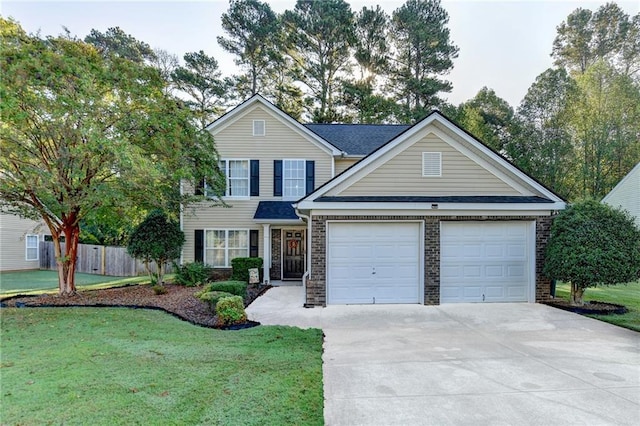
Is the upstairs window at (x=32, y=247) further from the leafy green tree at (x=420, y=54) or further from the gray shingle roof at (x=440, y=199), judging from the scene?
the leafy green tree at (x=420, y=54)

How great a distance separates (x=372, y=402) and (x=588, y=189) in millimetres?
25948

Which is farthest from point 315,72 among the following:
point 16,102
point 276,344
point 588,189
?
point 276,344

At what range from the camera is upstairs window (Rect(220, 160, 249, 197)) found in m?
14.7

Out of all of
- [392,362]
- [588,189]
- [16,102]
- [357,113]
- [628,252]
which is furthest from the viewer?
[357,113]

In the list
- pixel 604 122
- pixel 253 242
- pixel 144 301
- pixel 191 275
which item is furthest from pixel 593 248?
pixel 604 122

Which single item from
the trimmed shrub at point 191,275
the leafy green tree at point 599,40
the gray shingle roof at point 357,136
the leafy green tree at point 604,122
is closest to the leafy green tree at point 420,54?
the leafy green tree at point 604,122

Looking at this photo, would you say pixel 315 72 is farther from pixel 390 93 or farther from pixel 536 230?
pixel 536 230

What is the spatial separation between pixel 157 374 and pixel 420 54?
30149 mm

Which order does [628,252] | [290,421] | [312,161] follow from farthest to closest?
[312,161], [628,252], [290,421]

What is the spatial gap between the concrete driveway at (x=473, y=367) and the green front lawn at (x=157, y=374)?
511 millimetres

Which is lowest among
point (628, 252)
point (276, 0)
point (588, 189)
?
point (628, 252)

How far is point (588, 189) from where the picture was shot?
2291 centimetres

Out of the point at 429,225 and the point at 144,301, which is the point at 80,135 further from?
the point at 429,225

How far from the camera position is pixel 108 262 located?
711 inches
